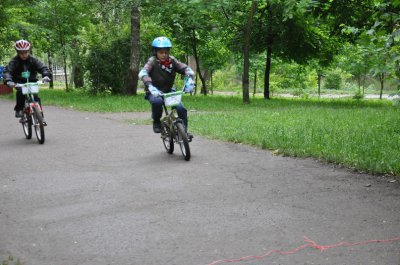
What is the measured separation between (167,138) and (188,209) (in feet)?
11.8

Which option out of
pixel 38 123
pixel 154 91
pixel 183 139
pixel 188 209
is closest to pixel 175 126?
pixel 183 139

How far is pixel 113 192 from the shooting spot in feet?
21.0

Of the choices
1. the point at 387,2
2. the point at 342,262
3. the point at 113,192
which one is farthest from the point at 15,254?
the point at 387,2

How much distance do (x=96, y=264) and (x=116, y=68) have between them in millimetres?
20202

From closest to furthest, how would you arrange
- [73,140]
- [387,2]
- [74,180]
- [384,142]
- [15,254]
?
[15,254] < [387,2] < [74,180] < [384,142] < [73,140]

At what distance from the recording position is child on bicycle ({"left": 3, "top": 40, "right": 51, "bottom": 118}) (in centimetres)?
1030

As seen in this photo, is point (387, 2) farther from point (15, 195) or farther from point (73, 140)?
point (73, 140)

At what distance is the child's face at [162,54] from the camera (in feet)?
28.2

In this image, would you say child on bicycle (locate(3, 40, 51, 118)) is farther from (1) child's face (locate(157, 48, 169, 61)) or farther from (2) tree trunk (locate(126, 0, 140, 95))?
(2) tree trunk (locate(126, 0, 140, 95))

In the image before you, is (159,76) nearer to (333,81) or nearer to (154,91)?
(154,91)

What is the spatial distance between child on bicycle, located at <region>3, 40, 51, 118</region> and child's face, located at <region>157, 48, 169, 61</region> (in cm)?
276

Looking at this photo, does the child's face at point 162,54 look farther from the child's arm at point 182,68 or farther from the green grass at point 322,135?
the green grass at point 322,135

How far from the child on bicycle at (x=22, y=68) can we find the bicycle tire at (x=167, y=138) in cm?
280

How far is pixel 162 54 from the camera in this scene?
8641mm
